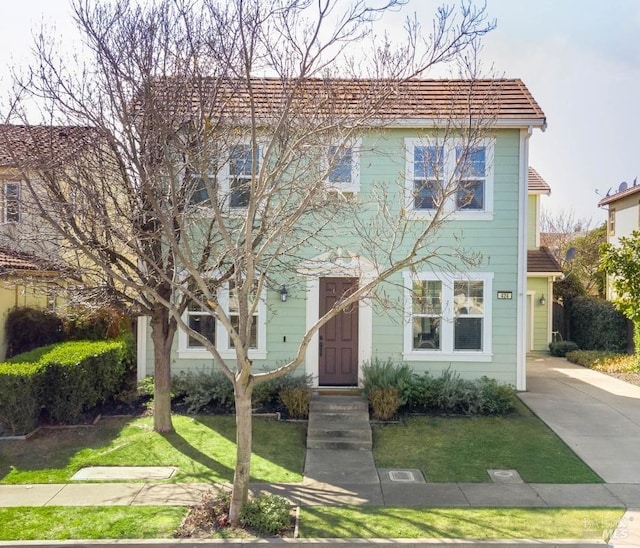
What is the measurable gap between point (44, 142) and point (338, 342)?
22.6 feet

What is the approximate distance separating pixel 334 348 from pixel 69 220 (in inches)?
250

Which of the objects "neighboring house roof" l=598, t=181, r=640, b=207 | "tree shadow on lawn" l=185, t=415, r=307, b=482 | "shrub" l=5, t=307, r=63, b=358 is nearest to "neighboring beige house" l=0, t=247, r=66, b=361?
"shrub" l=5, t=307, r=63, b=358

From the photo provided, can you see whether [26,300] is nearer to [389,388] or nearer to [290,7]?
[389,388]

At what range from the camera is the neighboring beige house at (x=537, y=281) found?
19328mm

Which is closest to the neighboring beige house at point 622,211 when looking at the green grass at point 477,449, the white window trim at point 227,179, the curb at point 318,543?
the green grass at point 477,449

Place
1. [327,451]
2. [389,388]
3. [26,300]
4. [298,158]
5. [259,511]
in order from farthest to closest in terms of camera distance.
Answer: [26,300] < [389,388] < [327,451] < [298,158] < [259,511]

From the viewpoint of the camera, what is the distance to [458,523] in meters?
5.88

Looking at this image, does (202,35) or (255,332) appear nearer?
(202,35)

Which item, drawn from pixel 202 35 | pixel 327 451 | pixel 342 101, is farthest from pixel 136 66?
pixel 327 451

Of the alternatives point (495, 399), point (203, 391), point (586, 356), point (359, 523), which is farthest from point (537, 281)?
point (359, 523)

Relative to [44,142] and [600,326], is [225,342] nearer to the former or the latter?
[44,142]

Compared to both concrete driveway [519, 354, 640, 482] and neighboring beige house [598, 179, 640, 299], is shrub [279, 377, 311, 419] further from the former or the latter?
neighboring beige house [598, 179, 640, 299]

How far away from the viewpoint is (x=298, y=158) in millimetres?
7023

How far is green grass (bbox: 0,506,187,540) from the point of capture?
18.1 ft
